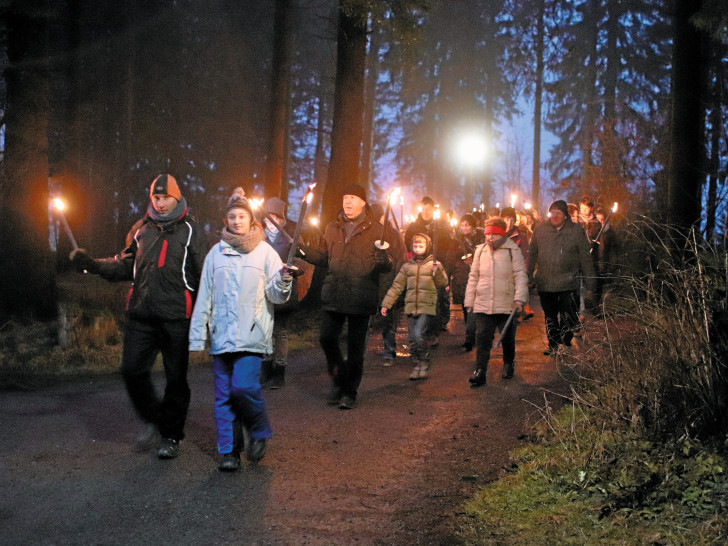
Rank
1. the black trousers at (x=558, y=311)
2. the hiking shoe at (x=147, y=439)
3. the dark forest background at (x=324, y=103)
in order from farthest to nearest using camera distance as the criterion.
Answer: the dark forest background at (x=324, y=103)
the black trousers at (x=558, y=311)
the hiking shoe at (x=147, y=439)

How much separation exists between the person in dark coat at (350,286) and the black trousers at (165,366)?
2.09 metres

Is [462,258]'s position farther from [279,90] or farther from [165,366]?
[279,90]

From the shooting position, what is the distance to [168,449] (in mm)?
5543

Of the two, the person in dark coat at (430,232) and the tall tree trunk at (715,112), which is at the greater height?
the tall tree trunk at (715,112)

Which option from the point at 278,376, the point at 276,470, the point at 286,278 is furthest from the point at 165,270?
the point at 278,376

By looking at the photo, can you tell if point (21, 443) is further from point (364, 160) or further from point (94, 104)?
point (364, 160)

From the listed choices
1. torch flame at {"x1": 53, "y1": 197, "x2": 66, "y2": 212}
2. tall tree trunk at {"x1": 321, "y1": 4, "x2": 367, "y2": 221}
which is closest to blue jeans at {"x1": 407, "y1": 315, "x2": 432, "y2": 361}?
torch flame at {"x1": 53, "y1": 197, "x2": 66, "y2": 212}

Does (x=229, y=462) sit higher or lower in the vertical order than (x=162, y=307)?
lower

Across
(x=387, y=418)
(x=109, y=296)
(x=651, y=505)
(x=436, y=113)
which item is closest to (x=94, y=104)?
(x=109, y=296)

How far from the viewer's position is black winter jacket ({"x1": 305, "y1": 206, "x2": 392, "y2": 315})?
7.41m

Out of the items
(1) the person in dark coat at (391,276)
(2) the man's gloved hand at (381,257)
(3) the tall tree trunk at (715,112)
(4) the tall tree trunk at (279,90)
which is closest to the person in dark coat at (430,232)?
(1) the person in dark coat at (391,276)

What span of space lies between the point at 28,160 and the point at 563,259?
9.13 meters

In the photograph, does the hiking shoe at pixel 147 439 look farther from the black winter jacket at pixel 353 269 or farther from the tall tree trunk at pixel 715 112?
the tall tree trunk at pixel 715 112

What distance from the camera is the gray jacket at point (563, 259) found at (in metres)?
10.1
